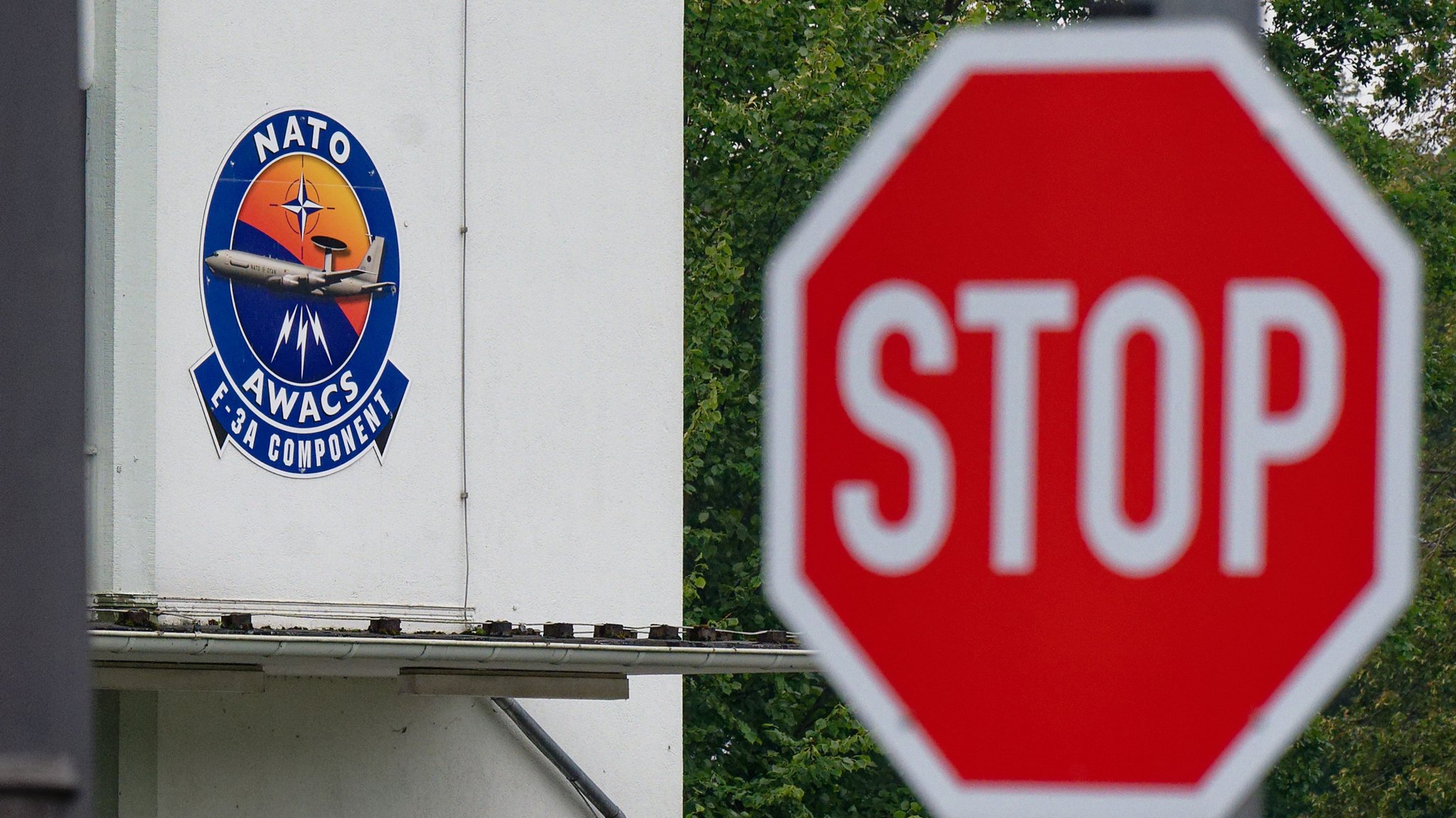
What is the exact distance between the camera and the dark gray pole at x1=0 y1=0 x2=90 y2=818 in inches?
121

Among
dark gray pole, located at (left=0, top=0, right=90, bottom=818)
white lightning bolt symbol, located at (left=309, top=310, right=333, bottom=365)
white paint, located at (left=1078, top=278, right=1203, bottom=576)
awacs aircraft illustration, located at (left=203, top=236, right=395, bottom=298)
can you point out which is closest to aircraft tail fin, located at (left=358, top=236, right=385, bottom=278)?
awacs aircraft illustration, located at (left=203, top=236, right=395, bottom=298)

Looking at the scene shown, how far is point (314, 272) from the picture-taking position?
1350 centimetres

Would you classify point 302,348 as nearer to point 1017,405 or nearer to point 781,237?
point 1017,405

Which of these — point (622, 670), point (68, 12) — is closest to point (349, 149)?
point (622, 670)

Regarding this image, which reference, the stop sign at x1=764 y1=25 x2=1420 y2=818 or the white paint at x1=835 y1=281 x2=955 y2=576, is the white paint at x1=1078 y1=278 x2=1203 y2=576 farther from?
the white paint at x1=835 y1=281 x2=955 y2=576

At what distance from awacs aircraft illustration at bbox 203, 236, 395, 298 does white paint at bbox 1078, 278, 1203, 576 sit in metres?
11.2

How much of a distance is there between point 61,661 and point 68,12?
91 cm

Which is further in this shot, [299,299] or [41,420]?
[299,299]

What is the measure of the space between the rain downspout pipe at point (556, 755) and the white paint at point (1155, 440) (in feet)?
40.8

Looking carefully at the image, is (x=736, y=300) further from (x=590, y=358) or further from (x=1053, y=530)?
(x=1053, y=530)

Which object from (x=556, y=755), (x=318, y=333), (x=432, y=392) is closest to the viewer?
(x=318, y=333)

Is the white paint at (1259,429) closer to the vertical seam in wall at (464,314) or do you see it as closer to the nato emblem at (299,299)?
the nato emblem at (299,299)

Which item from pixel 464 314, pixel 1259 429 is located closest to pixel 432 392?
pixel 464 314

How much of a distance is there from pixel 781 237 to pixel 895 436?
78.6 ft
